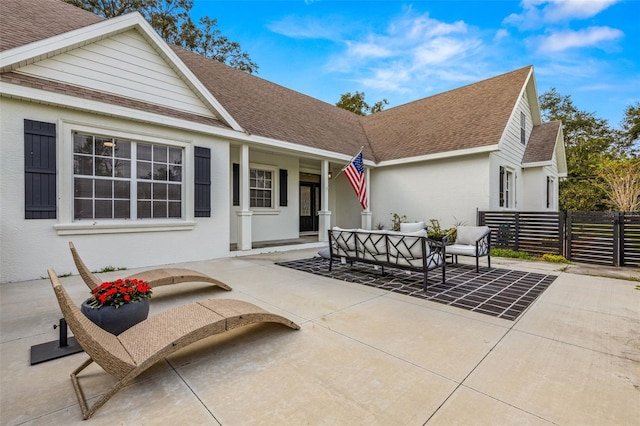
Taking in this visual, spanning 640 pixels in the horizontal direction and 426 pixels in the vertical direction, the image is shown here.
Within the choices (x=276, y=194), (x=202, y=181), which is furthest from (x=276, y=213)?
(x=202, y=181)

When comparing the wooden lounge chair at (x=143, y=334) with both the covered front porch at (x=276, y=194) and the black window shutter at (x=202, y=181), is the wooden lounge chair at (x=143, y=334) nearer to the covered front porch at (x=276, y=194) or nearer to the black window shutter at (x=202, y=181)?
the black window shutter at (x=202, y=181)

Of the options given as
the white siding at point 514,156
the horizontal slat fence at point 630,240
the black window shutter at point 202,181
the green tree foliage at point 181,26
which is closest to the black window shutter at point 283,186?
the black window shutter at point 202,181

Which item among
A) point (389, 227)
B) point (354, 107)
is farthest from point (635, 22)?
point (354, 107)

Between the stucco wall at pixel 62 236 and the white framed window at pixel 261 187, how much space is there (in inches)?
116

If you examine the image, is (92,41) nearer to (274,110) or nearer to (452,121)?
(274,110)

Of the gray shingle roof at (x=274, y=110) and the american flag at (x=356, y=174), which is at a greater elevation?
the gray shingle roof at (x=274, y=110)

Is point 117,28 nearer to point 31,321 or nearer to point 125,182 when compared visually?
point 125,182

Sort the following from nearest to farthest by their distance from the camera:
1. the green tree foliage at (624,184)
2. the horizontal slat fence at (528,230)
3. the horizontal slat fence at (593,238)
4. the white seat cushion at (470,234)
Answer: the white seat cushion at (470,234)
the horizontal slat fence at (593,238)
the horizontal slat fence at (528,230)
the green tree foliage at (624,184)

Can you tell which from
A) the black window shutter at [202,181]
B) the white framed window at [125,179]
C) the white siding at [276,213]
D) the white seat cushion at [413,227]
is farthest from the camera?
the white siding at [276,213]

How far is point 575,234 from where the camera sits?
725 centimetres

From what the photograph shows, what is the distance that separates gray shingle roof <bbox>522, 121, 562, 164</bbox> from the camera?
469 inches

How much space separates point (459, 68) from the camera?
51.2ft

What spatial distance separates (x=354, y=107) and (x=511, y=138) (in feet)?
56.2

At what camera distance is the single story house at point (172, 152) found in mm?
5102
